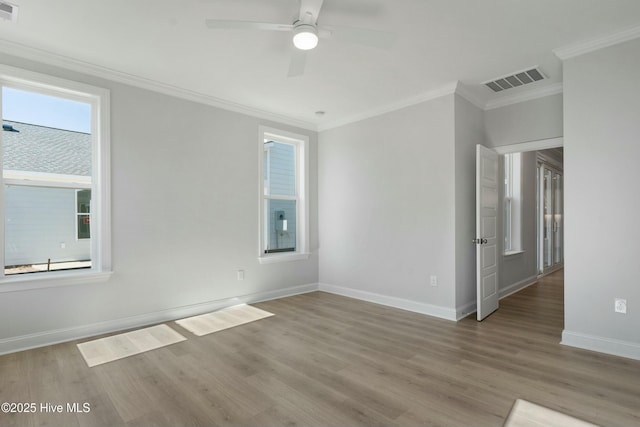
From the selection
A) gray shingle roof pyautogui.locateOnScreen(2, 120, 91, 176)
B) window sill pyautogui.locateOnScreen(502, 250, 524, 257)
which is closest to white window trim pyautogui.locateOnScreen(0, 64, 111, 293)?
gray shingle roof pyautogui.locateOnScreen(2, 120, 91, 176)

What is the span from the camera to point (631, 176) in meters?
2.80

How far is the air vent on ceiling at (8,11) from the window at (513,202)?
625 centimetres

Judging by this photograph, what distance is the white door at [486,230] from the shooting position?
3936mm

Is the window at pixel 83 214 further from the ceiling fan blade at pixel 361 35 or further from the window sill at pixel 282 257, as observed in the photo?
the ceiling fan blade at pixel 361 35

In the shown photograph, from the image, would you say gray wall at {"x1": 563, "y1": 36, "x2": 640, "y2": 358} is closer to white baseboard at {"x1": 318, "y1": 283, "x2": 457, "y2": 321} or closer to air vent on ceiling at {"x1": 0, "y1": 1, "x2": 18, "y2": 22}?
white baseboard at {"x1": 318, "y1": 283, "x2": 457, "y2": 321}

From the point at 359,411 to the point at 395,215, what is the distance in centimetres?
282

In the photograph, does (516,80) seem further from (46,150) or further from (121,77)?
(46,150)

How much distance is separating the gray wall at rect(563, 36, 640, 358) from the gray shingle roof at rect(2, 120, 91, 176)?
472 cm

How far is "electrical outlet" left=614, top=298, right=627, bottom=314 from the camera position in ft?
9.27

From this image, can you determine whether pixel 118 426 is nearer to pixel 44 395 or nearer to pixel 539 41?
pixel 44 395

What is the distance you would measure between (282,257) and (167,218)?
1.76 m

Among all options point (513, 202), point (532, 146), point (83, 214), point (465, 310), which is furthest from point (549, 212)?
point (83, 214)

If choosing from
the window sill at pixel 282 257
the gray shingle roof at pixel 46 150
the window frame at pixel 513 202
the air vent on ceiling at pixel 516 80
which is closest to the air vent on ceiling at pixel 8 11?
the gray shingle roof at pixel 46 150

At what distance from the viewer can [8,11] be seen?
249 centimetres
